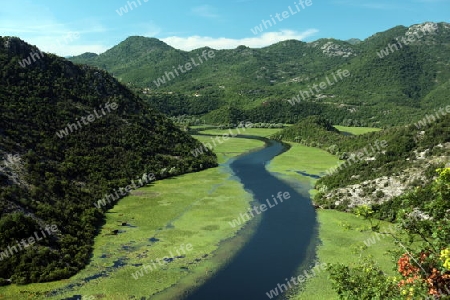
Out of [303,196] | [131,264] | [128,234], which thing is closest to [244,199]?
[303,196]

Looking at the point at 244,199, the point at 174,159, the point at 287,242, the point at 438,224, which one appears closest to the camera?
the point at 438,224

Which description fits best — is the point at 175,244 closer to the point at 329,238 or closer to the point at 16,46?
the point at 329,238

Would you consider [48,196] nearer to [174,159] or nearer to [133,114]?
[174,159]

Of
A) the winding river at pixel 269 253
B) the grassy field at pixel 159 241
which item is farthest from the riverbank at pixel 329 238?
the grassy field at pixel 159 241

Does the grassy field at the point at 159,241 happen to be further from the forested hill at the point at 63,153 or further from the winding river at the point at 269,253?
the forested hill at the point at 63,153

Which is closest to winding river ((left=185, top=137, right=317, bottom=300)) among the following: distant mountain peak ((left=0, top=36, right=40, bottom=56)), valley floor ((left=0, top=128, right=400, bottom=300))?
valley floor ((left=0, top=128, right=400, bottom=300))

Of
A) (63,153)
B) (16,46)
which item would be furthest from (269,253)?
(16,46)
